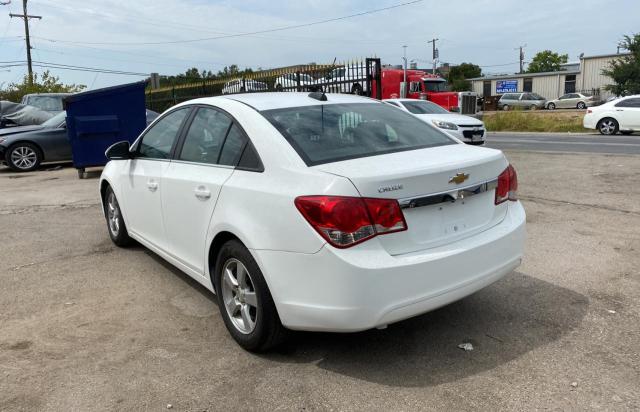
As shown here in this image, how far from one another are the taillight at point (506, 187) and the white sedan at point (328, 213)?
1 cm

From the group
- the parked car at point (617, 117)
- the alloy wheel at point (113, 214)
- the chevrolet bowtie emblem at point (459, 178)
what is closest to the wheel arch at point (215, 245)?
the chevrolet bowtie emblem at point (459, 178)

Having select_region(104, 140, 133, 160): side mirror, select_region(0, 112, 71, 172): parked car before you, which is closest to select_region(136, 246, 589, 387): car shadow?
select_region(104, 140, 133, 160): side mirror

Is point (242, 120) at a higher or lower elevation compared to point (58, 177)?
higher

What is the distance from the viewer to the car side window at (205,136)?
371 cm

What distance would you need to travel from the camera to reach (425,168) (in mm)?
2967

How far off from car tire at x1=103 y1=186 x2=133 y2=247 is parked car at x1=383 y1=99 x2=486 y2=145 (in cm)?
924

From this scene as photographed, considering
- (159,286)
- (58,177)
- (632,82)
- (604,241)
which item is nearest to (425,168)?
(159,286)

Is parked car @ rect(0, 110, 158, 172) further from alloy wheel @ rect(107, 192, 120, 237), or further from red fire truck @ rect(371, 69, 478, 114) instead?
red fire truck @ rect(371, 69, 478, 114)

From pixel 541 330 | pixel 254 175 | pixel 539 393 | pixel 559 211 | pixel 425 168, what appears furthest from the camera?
pixel 559 211

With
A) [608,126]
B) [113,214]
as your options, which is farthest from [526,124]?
[113,214]

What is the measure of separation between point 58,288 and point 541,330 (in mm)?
3865

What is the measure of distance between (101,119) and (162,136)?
7127 millimetres

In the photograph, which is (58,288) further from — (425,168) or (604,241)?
(604,241)

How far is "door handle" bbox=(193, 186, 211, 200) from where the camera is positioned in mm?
3542
